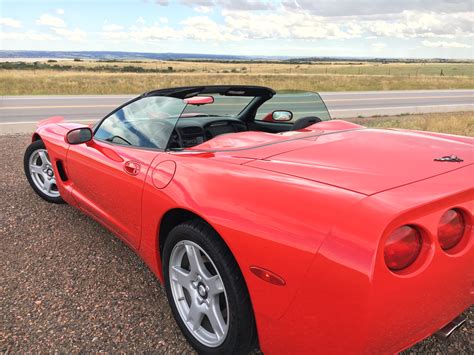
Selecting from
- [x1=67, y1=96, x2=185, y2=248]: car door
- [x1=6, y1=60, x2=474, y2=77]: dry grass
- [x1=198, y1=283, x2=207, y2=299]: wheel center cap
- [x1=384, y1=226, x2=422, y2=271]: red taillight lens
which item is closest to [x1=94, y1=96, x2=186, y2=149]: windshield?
[x1=67, y1=96, x2=185, y2=248]: car door

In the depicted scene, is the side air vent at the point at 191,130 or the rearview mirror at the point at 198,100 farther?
the side air vent at the point at 191,130

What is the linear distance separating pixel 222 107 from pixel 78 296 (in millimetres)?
1807

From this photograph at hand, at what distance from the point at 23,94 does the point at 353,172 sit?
23.2 m

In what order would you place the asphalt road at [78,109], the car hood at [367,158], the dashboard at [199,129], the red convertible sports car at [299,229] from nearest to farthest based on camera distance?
the red convertible sports car at [299,229] → the car hood at [367,158] → the dashboard at [199,129] → the asphalt road at [78,109]

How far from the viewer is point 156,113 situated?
289 centimetres

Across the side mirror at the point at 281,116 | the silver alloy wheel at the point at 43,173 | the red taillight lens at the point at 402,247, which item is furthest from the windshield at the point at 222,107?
the silver alloy wheel at the point at 43,173

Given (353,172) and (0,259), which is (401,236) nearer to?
(353,172)

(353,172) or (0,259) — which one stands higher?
(353,172)

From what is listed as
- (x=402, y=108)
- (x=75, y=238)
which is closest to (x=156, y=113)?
(x=75, y=238)

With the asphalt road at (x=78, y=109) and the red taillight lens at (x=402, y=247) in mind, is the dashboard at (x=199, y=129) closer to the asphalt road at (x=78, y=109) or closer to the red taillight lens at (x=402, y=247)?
the red taillight lens at (x=402, y=247)

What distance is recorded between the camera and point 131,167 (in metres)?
2.58

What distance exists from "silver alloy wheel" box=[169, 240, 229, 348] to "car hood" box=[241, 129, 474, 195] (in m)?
0.58

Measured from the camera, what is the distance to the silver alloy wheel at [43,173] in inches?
170

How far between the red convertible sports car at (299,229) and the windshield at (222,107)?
0.11 m
